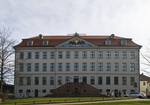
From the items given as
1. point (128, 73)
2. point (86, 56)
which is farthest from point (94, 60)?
point (128, 73)

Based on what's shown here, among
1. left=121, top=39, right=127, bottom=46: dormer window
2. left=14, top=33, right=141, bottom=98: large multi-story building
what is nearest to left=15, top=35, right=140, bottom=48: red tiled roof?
left=14, top=33, right=141, bottom=98: large multi-story building

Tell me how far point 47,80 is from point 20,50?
1058 centimetres

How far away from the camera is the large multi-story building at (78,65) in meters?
107

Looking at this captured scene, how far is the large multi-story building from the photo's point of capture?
107 meters

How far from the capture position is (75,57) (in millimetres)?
108500

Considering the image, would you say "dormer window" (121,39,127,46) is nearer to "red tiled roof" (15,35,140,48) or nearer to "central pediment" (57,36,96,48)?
"red tiled roof" (15,35,140,48)

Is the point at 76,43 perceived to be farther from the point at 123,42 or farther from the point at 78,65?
the point at 123,42

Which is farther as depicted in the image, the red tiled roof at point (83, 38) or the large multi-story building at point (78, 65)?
the red tiled roof at point (83, 38)

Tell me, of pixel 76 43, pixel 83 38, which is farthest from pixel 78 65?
pixel 83 38

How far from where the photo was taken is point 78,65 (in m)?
108

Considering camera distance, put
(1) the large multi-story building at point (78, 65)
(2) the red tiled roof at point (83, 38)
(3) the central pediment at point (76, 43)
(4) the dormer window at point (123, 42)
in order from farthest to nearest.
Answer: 1. (2) the red tiled roof at point (83, 38)
2. (4) the dormer window at point (123, 42)
3. (3) the central pediment at point (76, 43)
4. (1) the large multi-story building at point (78, 65)

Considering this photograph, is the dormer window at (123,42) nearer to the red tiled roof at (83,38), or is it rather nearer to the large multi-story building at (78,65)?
the large multi-story building at (78,65)

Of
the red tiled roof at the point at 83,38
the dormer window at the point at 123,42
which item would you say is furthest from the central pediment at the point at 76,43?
the dormer window at the point at 123,42

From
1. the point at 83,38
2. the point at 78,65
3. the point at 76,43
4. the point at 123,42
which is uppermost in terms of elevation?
the point at 83,38
